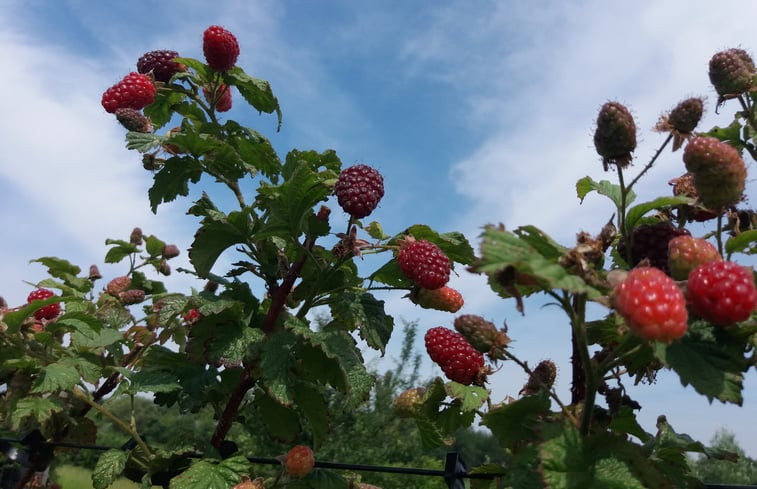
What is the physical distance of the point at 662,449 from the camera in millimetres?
1194

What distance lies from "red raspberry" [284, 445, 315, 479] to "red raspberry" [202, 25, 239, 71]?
1.20 metres

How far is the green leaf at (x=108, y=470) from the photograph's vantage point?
65.7 inches

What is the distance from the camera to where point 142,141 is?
186cm

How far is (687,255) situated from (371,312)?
2.78 feet

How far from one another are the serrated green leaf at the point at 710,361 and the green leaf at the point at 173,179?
1425 mm

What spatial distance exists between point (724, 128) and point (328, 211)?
1.09 metres

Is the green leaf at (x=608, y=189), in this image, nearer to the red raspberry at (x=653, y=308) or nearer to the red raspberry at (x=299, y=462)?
the red raspberry at (x=653, y=308)

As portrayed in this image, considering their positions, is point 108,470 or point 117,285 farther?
point 117,285

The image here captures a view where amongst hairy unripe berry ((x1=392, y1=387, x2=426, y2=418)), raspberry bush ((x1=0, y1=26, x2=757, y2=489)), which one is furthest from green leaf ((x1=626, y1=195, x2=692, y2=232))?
hairy unripe berry ((x1=392, y1=387, x2=426, y2=418))

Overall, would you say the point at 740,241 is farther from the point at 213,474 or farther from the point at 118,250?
the point at 118,250

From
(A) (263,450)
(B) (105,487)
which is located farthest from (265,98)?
(A) (263,450)

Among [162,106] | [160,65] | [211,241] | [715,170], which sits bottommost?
[715,170]

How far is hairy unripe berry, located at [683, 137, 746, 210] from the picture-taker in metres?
1.05

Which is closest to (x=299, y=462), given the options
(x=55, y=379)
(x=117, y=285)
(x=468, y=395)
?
(x=468, y=395)
